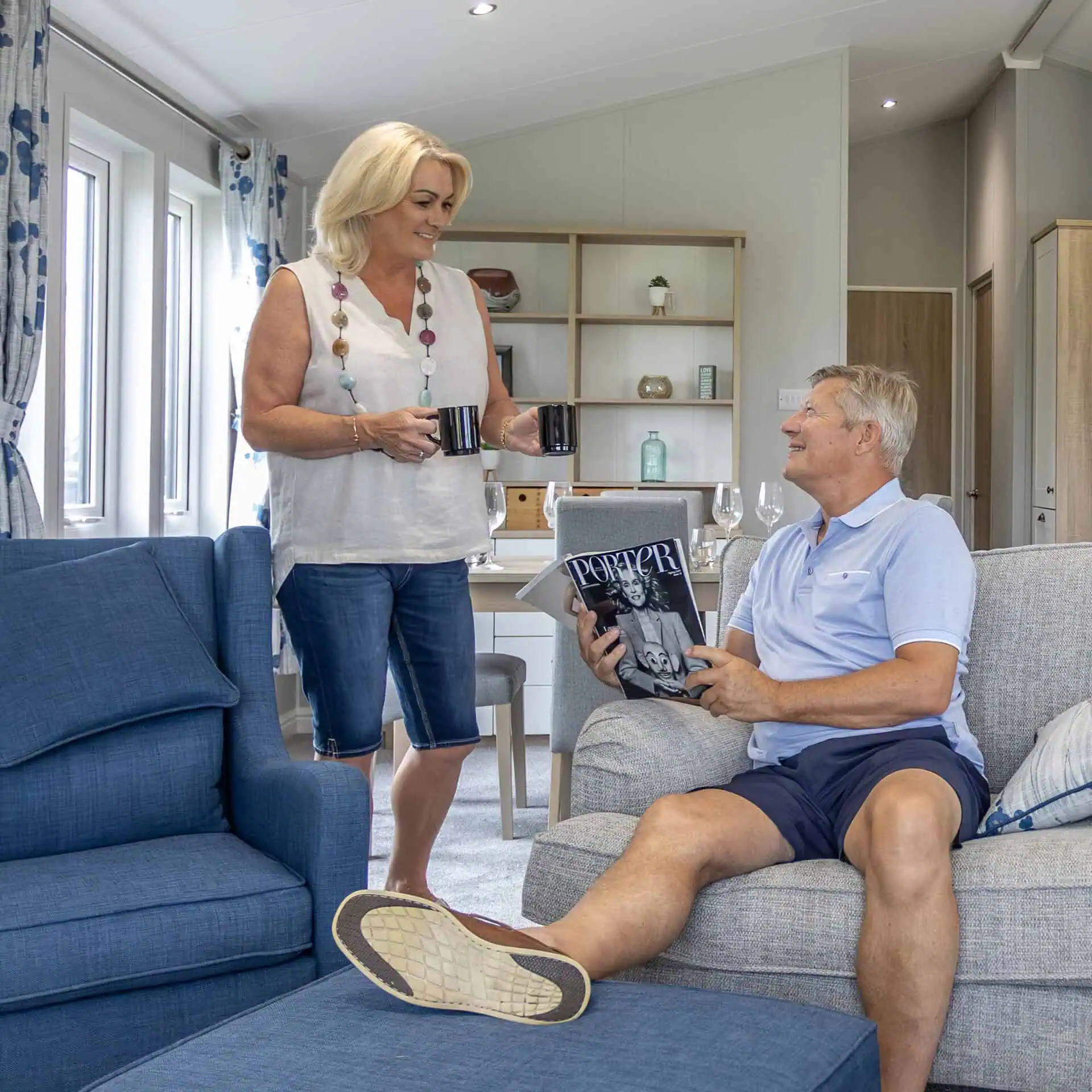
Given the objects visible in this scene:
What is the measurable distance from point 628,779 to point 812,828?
0.28 meters

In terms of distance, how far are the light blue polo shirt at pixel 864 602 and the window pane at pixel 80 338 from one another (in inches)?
99.0

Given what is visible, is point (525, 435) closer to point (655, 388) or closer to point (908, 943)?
point (908, 943)

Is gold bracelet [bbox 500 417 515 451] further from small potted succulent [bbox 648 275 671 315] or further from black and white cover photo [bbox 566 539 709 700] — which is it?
small potted succulent [bbox 648 275 671 315]

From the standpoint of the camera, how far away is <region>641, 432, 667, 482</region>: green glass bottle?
5.89 metres

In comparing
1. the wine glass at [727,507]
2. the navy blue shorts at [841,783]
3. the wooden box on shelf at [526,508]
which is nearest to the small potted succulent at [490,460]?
the wooden box on shelf at [526,508]

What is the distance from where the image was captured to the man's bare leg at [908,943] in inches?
59.5

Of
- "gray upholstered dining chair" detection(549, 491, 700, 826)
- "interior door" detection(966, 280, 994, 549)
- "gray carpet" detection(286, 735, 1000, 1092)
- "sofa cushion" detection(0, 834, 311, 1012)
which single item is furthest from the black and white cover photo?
"interior door" detection(966, 280, 994, 549)

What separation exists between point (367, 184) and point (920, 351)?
20.4 feet

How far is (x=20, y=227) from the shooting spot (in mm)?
2959

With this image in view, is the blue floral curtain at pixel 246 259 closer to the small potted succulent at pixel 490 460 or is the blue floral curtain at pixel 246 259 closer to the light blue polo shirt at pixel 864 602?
the small potted succulent at pixel 490 460

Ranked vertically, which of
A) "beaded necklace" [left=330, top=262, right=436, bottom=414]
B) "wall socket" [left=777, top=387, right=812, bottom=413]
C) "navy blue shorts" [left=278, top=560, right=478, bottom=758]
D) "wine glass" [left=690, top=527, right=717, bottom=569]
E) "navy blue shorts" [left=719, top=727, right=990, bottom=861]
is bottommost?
"navy blue shorts" [left=719, top=727, right=990, bottom=861]

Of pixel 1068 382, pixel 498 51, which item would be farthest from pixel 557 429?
pixel 1068 382

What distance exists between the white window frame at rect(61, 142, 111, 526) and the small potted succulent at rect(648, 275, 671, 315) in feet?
8.56

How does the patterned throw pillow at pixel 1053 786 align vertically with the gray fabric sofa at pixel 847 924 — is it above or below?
above
